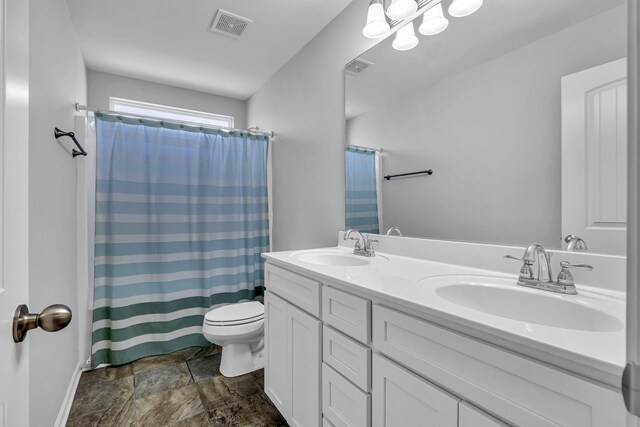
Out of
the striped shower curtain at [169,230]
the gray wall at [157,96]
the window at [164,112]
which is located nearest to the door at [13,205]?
the striped shower curtain at [169,230]

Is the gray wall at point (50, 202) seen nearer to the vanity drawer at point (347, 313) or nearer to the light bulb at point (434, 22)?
the vanity drawer at point (347, 313)

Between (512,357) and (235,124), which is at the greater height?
(235,124)

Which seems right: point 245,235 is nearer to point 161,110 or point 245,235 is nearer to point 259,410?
point 259,410

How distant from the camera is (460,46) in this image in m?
1.32

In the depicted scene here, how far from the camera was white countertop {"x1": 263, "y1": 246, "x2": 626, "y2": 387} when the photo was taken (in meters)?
0.52

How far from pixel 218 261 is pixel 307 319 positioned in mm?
1456

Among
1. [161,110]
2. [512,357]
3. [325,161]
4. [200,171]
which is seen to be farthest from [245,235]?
[512,357]

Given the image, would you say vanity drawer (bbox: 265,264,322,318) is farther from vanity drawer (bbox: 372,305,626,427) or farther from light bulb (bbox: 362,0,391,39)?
light bulb (bbox: 362,0,391,39)

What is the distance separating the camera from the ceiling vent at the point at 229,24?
194 centimetres

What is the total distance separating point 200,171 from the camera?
2.45 metres

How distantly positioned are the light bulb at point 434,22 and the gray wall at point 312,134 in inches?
14.7

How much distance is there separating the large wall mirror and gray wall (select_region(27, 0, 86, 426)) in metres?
1.55

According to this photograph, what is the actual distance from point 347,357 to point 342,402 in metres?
0.18

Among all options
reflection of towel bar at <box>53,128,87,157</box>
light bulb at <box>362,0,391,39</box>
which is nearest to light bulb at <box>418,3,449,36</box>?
light bulb at <box>362,0,391,39</box>
